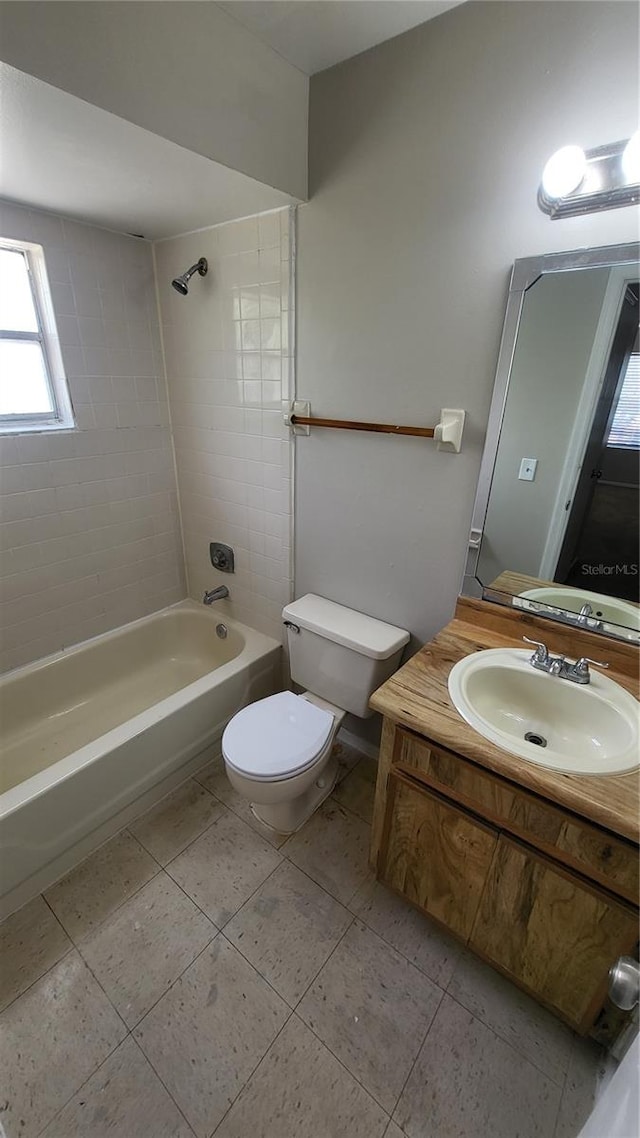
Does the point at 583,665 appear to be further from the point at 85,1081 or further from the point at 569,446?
the point at 85,1081

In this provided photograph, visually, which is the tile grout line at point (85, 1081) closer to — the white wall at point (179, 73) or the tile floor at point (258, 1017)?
the tile floor at point (258, 1017)

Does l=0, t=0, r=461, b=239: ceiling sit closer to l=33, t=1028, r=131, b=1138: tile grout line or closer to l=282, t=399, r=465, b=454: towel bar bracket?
l=282, t=399, r=465, b=454: towel bar bracket

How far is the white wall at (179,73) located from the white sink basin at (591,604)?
1470mm

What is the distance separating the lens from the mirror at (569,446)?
106cm

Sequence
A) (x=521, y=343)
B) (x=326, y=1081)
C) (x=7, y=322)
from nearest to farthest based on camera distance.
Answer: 1. (x=326, y=1081)
2. (x=521, y=343)
3. (x=7, y=322)

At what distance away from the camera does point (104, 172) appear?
127cm

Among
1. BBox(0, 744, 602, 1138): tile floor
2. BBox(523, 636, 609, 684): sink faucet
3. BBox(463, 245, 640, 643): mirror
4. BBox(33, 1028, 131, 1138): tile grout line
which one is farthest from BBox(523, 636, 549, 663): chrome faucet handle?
BBox(33, 1028, 131, 1138): tile grout line

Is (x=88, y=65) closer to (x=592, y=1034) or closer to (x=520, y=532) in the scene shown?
(x=520, y=532)

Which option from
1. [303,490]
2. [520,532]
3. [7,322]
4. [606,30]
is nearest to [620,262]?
Answer: [606,30]

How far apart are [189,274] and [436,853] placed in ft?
6.92

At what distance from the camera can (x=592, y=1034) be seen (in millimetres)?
1091

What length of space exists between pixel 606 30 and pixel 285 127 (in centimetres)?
83

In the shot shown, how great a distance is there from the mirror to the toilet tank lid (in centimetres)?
42

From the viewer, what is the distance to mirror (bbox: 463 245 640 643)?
106 cm
